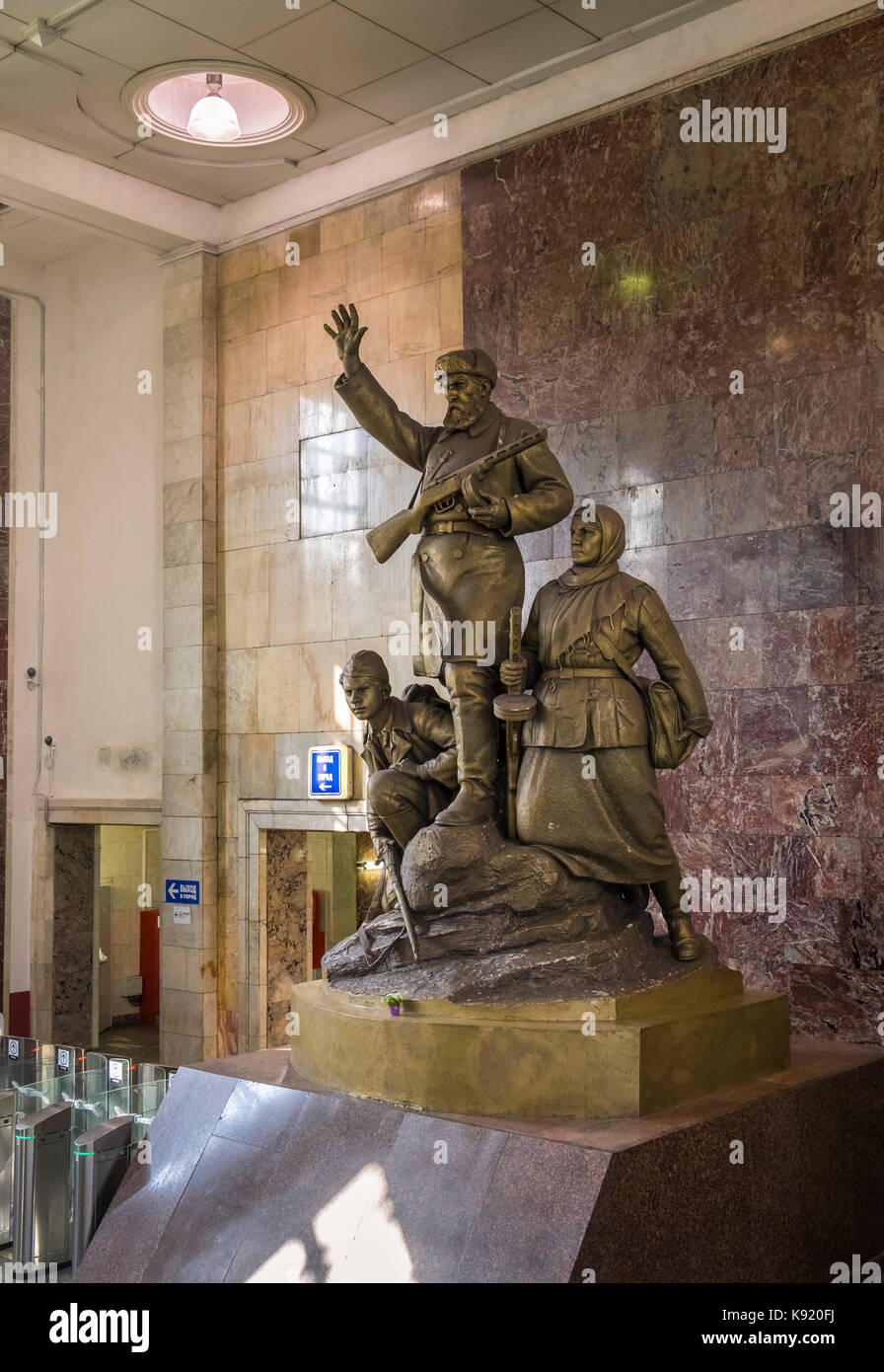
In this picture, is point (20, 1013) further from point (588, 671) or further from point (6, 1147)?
point (588, 671)

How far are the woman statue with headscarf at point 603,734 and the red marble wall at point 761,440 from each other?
2.08 meters

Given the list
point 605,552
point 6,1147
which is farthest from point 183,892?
point 605,552

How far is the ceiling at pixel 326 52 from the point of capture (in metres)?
8.22

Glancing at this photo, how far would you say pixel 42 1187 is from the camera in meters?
6.30

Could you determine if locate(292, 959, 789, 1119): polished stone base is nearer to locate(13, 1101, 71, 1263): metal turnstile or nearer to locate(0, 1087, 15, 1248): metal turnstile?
locate(13, 1101, 71, 1263): metal turnstile

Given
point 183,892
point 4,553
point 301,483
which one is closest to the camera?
point 301,483

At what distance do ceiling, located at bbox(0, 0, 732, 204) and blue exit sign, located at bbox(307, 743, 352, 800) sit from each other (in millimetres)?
4491

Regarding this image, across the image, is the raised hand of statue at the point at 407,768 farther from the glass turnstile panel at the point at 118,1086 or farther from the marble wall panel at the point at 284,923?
the marble wall panel at the point at 284,923

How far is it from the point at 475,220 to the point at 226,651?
3.86 m

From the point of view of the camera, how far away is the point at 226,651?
35.1 ft

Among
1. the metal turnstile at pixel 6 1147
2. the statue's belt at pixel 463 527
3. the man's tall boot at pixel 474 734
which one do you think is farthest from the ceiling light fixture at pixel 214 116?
the metal turnstile at pixel 6 1147

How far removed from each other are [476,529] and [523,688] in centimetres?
74
